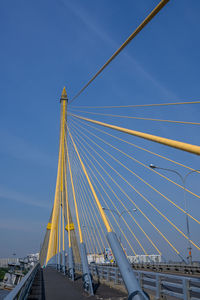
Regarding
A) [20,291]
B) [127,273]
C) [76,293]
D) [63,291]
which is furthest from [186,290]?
[63,291]

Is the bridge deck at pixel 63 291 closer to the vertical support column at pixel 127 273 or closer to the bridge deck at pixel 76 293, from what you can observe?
the bridge deck at pixel 76 293

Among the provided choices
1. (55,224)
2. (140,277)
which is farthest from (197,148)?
(55,224)

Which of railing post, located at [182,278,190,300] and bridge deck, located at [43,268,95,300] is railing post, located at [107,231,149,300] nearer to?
railing post, located at [182,278,190,300]

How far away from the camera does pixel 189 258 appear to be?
23781 mm

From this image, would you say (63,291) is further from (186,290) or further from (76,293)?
(186,290)

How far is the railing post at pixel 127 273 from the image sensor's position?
5441 millimetres

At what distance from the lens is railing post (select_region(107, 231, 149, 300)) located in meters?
5.44

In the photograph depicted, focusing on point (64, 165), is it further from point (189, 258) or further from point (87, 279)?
point (87, 279)

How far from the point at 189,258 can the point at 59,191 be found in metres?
13.1

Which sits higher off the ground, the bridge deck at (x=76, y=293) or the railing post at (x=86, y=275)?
the railing post at (x=86, y=275)

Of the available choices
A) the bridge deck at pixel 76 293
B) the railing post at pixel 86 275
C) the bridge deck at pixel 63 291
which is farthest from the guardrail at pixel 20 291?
the railing post at pixel 86 275

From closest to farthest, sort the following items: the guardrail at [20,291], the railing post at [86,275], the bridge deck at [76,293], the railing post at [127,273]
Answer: the guardrail at [20,291] < the railing post at [127,273] < the bridge deck at [76,293] < the railing post at [86,275]

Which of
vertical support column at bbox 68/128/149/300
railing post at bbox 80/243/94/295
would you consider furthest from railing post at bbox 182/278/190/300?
railing post at bbox 80/243/94/295

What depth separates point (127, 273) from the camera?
583 centimetres
